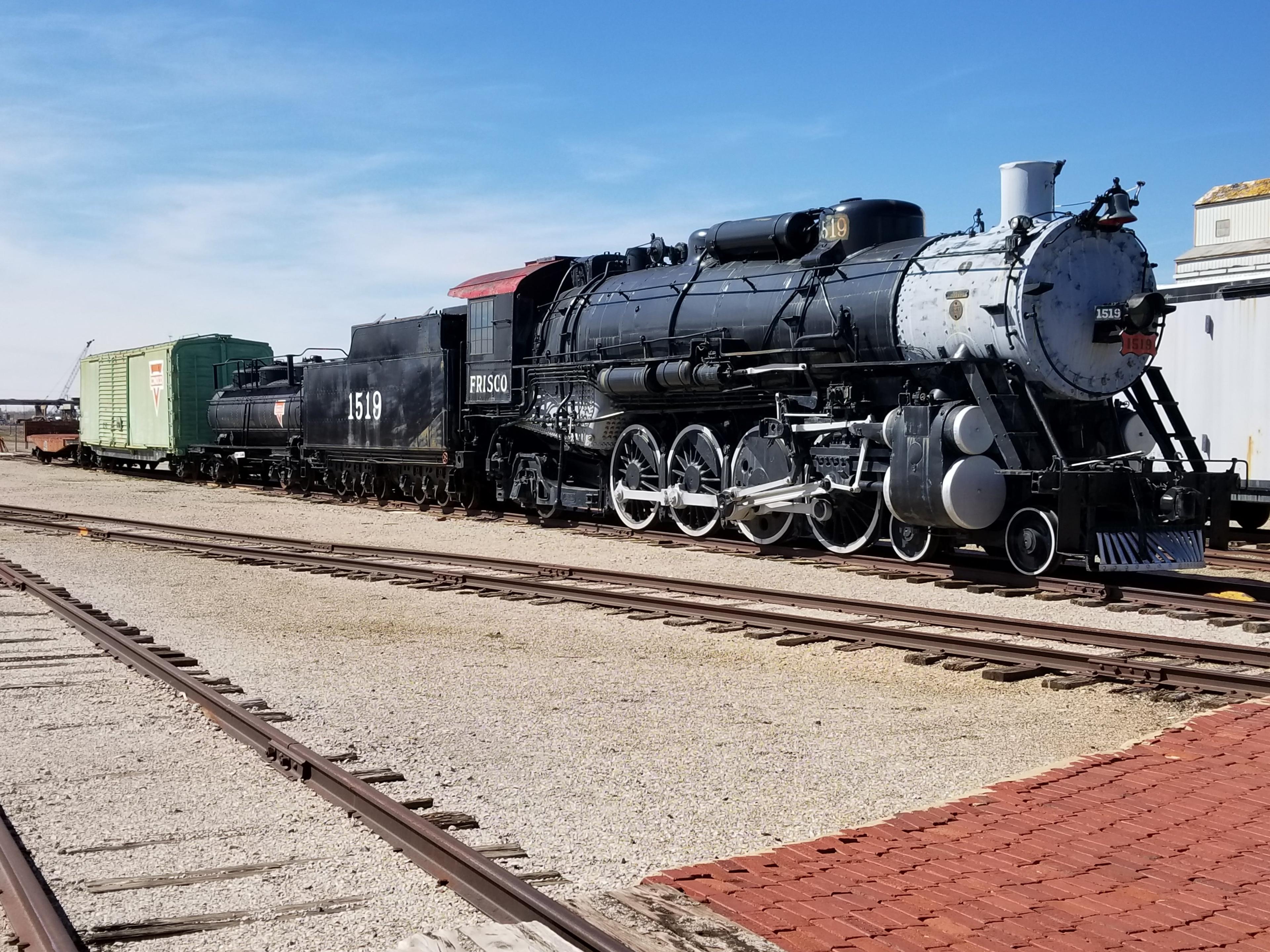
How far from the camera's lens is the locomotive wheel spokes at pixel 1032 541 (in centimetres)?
1116

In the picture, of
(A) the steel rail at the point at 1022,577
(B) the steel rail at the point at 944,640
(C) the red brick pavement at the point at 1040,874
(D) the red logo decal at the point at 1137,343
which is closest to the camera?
(C) the red brick pavement at the point at 1040,874

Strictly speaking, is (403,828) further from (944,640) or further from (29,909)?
(944,640)

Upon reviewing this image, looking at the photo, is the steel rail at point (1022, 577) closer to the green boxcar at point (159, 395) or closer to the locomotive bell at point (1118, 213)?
the locomotive bell at point (1118, 213)

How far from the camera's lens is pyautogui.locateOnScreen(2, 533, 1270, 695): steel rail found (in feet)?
22.9

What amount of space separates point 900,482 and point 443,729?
6630 mm

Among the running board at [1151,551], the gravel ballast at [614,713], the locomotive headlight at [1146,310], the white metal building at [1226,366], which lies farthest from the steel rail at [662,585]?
the white metal building at [1226,366]

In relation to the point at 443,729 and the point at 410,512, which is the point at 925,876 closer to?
the point at 443,729

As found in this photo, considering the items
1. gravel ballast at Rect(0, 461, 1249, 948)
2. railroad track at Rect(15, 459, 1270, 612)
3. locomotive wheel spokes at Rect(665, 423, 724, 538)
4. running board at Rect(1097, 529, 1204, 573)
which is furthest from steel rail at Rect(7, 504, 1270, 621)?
gravel ballast at Rect(0, 461, 1249, 948)

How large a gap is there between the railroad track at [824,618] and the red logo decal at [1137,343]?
3699 millimetres

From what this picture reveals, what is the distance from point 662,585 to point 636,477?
5.00m

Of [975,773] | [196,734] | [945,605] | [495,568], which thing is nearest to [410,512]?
[495,568]

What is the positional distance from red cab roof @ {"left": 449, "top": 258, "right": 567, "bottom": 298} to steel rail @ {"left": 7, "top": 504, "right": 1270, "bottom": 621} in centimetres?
414

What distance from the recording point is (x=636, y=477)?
53.2ft

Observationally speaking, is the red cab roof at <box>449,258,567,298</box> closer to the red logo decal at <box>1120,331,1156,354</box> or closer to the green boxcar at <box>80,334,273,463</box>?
the red logo decal at <box>1120,331,1156,354</box>
